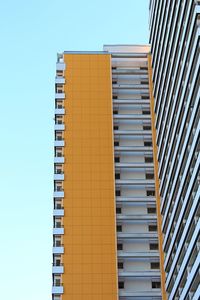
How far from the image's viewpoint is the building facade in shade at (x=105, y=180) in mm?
77312

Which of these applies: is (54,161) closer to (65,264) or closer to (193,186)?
(65,264)

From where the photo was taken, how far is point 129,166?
8531 cm

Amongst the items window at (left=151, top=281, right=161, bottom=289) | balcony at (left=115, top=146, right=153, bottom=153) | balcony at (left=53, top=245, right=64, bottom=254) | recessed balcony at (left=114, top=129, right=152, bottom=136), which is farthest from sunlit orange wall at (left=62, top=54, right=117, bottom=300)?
window at (left=151, top=281, right=161, bottom=289)

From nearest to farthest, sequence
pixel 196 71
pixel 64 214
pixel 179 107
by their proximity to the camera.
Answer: pixel 196 71
pixel 179 107
pixel 64 214

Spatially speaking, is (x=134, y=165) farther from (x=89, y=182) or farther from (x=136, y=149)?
(x=89, y=182)

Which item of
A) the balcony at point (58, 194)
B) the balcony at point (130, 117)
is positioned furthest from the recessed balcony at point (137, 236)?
the balcony at point (130, 117)

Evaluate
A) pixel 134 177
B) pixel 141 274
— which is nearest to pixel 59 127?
pixel 134 177

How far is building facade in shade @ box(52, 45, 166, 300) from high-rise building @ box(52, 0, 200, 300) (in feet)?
0.41

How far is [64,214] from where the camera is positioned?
266 feet

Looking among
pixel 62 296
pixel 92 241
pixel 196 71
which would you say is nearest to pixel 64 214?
pixel 92 241

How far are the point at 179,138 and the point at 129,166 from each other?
19765 mm

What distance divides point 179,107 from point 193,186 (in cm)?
1053

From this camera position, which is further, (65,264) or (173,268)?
(65,264)

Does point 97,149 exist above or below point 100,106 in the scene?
below
